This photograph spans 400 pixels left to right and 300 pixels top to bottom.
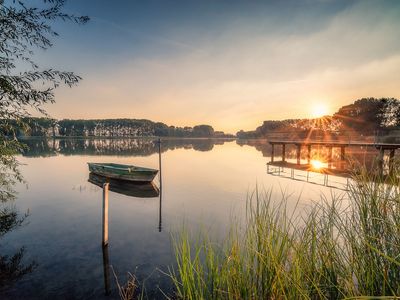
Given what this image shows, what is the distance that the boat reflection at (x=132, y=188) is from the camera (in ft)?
63.2

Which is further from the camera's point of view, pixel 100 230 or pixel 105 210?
pixel 100 230

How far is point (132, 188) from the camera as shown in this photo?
21.2 metres

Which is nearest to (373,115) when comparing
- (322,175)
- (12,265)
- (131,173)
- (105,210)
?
(322,175)

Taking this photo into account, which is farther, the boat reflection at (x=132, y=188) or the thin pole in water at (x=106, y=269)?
the boat reflection at (x=132, y=188)

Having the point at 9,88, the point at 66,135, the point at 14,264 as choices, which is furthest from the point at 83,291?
the point at 66,135

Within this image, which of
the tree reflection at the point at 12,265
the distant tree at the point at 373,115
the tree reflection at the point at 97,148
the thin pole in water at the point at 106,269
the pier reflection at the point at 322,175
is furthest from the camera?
the distant tree at the point at 373,115

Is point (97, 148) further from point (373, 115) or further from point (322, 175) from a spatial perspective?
point (373, 115)

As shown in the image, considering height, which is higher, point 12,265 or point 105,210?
point 105,210

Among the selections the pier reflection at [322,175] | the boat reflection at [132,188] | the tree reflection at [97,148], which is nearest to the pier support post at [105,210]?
the boat reflection at [132,188]

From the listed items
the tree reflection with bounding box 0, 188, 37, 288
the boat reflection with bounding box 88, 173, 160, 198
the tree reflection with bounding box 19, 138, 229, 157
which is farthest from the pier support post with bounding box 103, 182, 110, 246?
the tree reflection with bounding box 19, 138, 229, 157

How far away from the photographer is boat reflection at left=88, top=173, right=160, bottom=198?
19256 mm

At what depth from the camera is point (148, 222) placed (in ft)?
42.5

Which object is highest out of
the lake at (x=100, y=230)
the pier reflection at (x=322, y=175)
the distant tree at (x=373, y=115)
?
the distant tree at (x=373, y=115)

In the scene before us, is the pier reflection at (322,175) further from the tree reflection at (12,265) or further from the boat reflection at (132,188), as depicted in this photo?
the tree reflection at (12,265)
